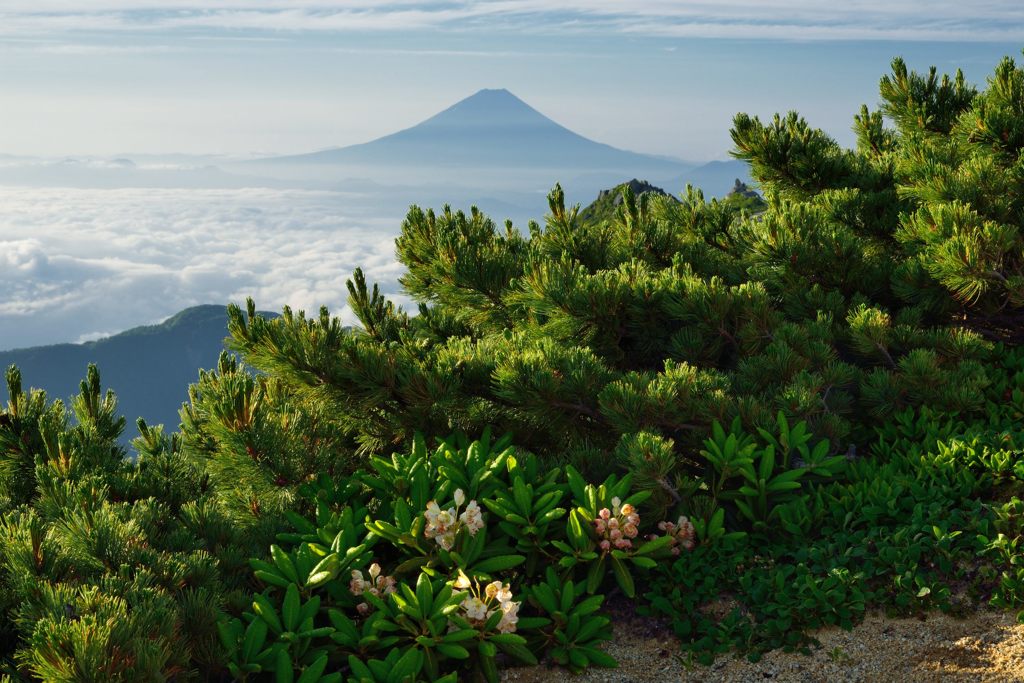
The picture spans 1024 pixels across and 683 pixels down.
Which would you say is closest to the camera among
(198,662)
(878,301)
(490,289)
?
(198,662)

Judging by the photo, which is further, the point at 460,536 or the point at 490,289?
the point at 490,289

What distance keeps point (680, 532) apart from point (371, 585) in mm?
1432

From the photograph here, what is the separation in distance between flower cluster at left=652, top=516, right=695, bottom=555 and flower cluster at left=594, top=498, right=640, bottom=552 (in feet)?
1.02

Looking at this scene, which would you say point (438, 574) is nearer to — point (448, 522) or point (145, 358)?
point (448, 522)

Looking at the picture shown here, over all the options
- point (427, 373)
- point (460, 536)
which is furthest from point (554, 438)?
point (460, 536)

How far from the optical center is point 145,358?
5128 inches

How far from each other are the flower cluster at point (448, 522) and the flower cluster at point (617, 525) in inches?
20.7

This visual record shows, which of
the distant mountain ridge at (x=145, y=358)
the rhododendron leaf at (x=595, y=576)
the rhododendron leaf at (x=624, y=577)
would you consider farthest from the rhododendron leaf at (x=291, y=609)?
the distant mountain ridge at (x=145, y=358)

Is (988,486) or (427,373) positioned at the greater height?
(427,373)

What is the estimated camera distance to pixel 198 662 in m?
3.19

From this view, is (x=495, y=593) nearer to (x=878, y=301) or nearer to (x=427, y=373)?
(x=427, y=373)

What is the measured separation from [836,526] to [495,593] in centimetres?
179

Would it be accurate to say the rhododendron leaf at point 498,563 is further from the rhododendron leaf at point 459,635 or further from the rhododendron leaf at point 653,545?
the rhododendron leaf at point 653,545

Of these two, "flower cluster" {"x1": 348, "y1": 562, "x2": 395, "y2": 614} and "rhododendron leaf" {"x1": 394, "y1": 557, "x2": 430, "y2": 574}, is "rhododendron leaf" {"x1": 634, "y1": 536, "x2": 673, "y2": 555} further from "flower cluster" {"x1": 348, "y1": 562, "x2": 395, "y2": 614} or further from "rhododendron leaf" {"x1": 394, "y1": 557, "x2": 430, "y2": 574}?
"flower cluster" {"x1": 348, "y1": 562, "x2": 395, "y2": 614}
